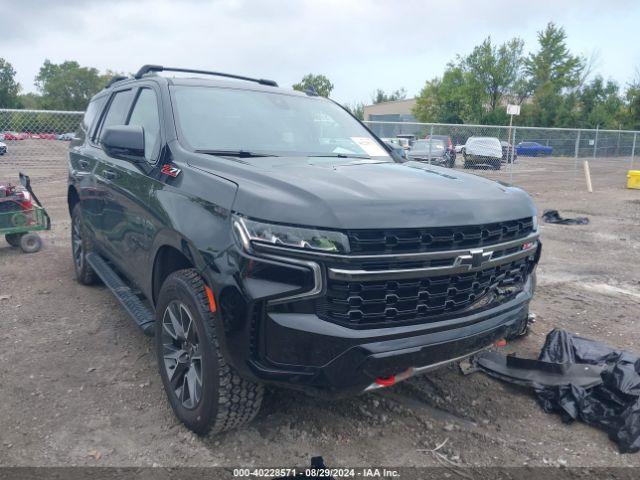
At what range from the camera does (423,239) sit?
2443mm

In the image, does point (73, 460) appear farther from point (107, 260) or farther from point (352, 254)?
point (107, 260)

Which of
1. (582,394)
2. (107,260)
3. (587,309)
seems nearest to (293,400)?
(582,394)

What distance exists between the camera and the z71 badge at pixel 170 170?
9.91 ft

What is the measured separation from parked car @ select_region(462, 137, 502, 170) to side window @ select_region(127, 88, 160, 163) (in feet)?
46.0

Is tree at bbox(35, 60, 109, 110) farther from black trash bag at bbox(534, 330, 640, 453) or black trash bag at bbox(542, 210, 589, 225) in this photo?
black trash bag at bbox(534, 330, 640, 453)

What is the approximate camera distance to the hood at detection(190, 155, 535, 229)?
7.73ft

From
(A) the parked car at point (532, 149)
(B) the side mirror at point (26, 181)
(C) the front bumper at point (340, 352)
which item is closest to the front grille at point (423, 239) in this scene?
(C) the front bumper at point (340, 352)

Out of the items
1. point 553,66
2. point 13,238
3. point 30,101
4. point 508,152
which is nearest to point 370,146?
point 13,238

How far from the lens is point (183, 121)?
133 inches

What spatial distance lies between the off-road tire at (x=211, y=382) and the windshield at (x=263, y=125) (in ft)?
3.09

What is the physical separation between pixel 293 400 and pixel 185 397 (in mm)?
683

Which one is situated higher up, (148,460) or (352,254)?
(352,254)

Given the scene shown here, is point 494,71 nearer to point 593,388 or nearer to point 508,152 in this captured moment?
point 508,152

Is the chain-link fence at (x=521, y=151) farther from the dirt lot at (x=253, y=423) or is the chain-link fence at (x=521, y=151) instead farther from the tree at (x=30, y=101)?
the tree at (x=30, y=101)
